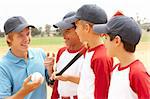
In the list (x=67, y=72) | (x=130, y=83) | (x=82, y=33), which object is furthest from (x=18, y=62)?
(x=130, y=83)

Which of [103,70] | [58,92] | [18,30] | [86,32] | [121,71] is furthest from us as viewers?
[58,92]

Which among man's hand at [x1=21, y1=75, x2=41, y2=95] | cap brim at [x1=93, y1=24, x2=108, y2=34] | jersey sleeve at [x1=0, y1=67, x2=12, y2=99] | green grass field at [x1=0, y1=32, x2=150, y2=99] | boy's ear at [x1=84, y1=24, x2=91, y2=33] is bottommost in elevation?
green grass field at [x1=0, y1=32, x2=150, y2=99]

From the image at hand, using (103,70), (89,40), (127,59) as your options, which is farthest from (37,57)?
(127,59)

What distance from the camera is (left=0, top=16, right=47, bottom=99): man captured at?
3820 mm

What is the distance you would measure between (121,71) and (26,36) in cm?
124

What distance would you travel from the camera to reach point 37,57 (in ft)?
13.4

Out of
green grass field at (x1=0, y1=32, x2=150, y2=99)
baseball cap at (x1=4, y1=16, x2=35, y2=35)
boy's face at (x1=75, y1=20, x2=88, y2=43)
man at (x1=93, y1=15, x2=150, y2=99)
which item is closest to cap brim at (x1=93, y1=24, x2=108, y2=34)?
man at (x1=93, y1=15, x2=150, y2=99)

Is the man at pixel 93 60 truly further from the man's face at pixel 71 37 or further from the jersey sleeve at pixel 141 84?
the jersey sleeve at pixel 141 84

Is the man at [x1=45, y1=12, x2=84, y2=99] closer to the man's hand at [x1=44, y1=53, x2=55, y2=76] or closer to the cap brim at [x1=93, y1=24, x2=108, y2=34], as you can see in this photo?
the man's hand at [x1=44, y1=53, x2=55, y2=76]

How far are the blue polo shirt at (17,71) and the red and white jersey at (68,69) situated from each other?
7.3 inches

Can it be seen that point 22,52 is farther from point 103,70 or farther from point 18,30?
point 103,70

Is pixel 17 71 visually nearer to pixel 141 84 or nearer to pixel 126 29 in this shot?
pixel 126 29

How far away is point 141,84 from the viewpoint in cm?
282

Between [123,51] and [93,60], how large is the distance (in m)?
0.34
